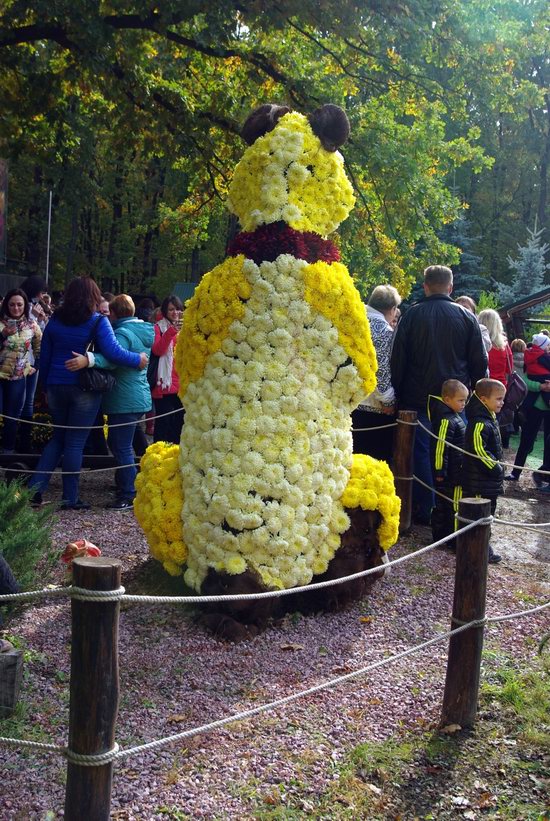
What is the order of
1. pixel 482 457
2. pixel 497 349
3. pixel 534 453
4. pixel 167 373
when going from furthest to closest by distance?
pixel 534 453 → pixel 497 349 → pixel 167 373 → pixel 482 457

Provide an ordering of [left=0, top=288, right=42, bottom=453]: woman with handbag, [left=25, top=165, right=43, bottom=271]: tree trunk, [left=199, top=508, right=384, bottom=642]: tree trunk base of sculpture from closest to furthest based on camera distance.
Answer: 1. [left=199, top=508, right=384, bottom=642]: tree trunk base of sculpture
2. [left=0, top=288, right=42, bottom=453]: woman with handbag
3. [left=25, top=165, right=43, bottom=271]: tree trunk

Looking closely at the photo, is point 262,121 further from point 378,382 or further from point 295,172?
point 378,382

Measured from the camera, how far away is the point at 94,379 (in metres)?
7.49

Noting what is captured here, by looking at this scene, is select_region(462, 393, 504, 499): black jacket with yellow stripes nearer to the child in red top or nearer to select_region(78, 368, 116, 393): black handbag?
select_region(78, 368, 116, 393): black handbag

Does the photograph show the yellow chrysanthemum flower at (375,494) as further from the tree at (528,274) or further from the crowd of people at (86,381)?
the tree at (528,274)

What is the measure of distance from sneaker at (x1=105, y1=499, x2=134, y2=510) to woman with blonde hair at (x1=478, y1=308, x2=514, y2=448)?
13.8 ft

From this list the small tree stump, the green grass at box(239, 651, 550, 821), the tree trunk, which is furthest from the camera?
the tree trunk

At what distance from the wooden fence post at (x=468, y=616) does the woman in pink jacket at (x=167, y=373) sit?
5313mm

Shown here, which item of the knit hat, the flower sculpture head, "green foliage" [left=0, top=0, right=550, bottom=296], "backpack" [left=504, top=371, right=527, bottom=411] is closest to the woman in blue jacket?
the flower sculpture head

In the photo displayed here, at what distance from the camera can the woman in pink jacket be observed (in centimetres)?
902

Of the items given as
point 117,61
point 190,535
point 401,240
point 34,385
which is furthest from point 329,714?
point 401,240

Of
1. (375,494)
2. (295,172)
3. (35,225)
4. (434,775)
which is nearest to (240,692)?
(434,775)

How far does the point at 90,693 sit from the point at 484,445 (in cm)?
449

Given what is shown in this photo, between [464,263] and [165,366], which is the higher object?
[464,263]
